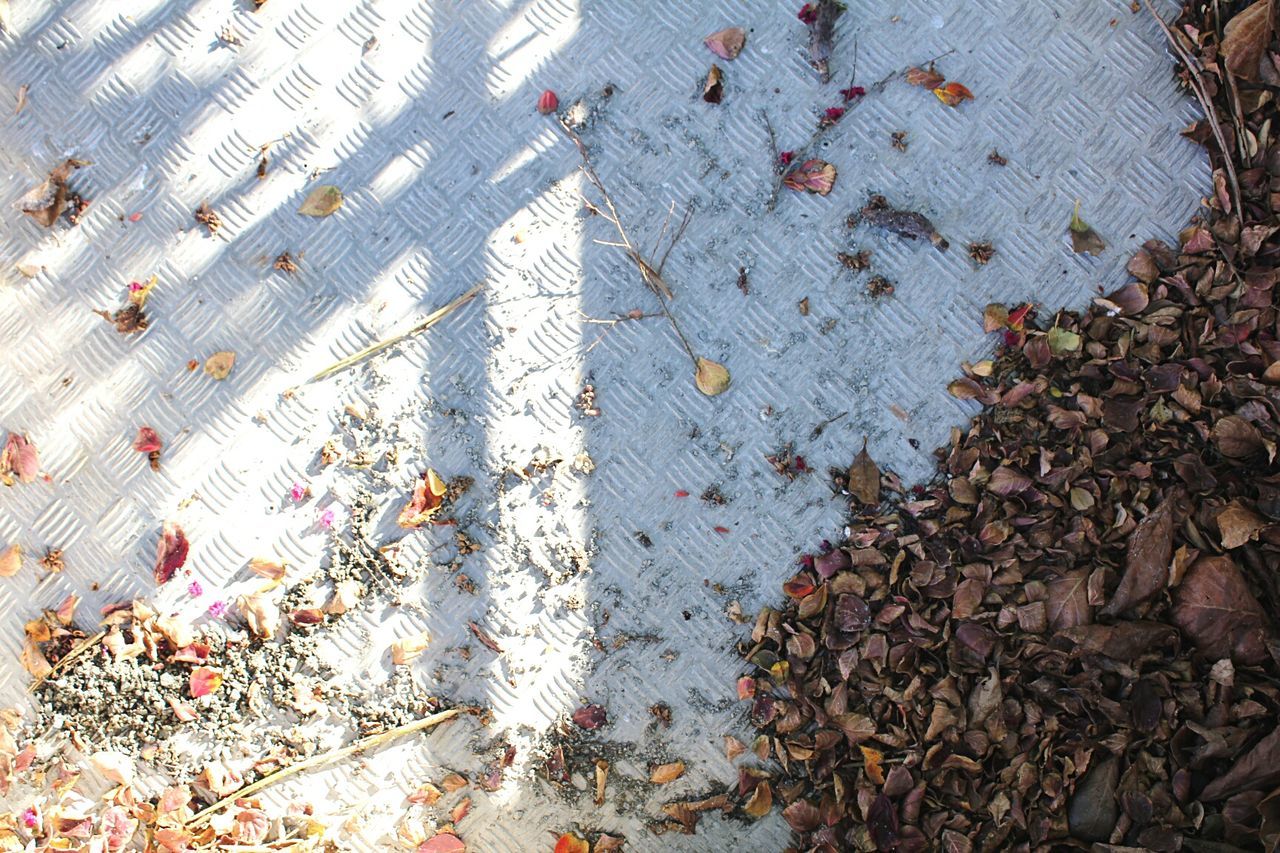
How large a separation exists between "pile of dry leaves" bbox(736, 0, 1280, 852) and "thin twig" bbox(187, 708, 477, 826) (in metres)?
0.81

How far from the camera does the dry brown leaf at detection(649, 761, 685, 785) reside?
2.22m

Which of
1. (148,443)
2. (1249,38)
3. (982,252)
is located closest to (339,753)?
(148,443)

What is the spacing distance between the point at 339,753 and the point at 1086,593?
192 centimetres

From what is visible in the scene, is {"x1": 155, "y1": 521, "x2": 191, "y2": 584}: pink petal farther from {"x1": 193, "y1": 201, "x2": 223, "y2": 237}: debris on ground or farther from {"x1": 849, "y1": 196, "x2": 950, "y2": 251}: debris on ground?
{"x1": 849, "y1": 196, "x2": 950, "y2": 251}: debris on ground

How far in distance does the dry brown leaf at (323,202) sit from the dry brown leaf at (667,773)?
1754 millimetres

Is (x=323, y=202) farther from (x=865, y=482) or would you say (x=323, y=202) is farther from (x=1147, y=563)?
(x=1147, y=563)

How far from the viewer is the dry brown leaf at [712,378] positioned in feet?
7.49

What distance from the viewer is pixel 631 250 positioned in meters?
2.34

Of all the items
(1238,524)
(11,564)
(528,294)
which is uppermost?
(528,294)

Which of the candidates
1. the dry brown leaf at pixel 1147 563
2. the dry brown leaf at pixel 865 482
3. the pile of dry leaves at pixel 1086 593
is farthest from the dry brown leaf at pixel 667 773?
the dry brown leaf at pixel 1147 563

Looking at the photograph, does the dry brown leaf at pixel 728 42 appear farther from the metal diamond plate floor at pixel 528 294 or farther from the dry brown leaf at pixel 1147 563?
the dry brown leaf at pixel 1147 563

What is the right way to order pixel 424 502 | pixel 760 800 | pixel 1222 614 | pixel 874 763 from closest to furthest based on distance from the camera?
pixel 1222 614
pixel 874 763
pixel 760 800
pixel 424 502

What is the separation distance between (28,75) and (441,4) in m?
1.18

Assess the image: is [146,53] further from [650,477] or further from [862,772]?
[862,772]
